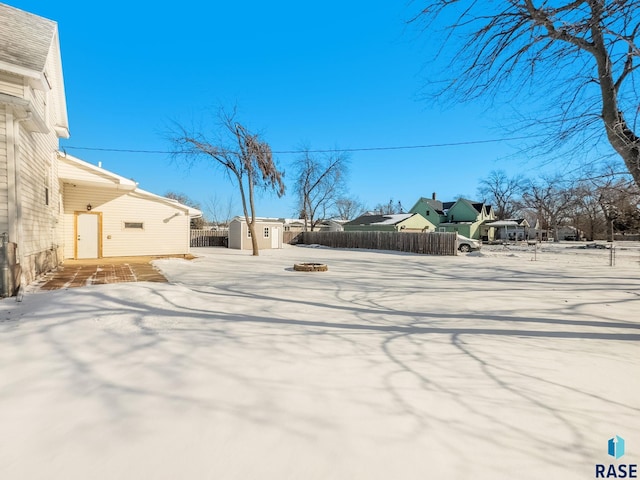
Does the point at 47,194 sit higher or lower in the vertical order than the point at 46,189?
lower

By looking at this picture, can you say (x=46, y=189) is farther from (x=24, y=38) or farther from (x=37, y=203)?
(x=24, y=38)

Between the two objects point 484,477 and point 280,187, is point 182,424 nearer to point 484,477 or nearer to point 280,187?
point 484,477

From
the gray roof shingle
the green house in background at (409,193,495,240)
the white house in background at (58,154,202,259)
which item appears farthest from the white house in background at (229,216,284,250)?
the green house in background at (409,193,495,240)

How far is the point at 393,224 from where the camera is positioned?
2972cm

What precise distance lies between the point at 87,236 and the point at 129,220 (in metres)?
1.58

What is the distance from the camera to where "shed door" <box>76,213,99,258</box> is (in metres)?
11.8

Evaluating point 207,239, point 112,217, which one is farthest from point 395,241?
point 112,217

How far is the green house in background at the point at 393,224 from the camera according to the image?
30.1 m

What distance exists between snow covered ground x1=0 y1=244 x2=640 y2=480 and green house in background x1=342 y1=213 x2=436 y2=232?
24995 mm

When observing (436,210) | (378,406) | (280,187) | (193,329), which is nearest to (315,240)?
(280,187)

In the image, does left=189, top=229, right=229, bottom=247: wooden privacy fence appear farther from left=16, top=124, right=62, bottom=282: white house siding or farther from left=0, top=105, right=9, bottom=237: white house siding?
left=0, top=105, right=9, bottom=237: white house siding

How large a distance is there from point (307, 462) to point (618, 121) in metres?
5.93

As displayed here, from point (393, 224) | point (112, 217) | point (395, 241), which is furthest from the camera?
point (393, 224)

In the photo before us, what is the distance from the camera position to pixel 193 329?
4.14m
